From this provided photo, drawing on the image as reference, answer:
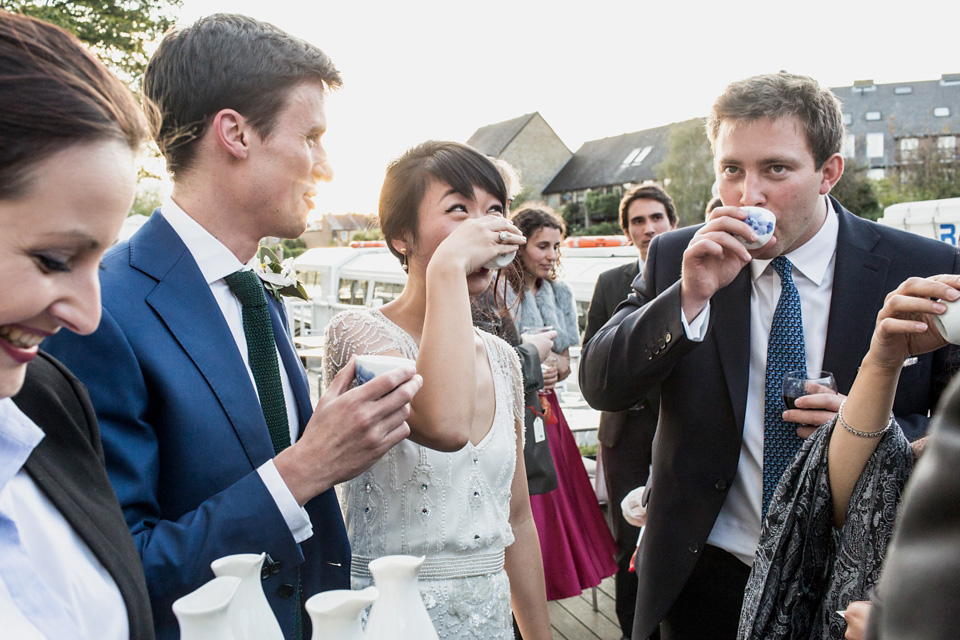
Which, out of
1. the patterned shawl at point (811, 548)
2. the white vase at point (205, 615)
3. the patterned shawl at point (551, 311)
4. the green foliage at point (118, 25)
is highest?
the green foliage at point (118, 25)

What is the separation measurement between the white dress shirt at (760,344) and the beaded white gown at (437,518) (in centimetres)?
76

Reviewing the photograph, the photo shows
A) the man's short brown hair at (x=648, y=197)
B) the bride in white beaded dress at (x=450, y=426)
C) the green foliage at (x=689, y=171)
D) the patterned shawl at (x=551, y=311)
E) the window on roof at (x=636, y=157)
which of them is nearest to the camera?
the bride in white beaded dress at (x=450, y=426)

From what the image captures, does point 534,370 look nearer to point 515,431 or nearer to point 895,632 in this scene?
point 515,431

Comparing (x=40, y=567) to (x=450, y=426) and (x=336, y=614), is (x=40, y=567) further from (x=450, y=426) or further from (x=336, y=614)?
(x=450, y=426)

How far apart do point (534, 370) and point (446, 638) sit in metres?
1.89

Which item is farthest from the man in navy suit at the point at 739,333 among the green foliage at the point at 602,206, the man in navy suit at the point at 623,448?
the green foliage at the point at 602,206

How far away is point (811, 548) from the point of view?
1.72 m

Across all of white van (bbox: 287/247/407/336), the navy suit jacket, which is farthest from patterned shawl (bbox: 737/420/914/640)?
white van (bbox: 287/247/407/336)

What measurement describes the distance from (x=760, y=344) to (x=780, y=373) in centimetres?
13

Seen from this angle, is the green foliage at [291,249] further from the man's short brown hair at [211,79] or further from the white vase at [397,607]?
the white vase at [397,607]

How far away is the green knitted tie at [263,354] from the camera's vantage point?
1.67 meters

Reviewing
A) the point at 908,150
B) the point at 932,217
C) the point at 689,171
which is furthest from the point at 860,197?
the point at 932,217

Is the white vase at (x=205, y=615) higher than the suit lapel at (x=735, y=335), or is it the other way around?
the white vase at (x=205, y=615)

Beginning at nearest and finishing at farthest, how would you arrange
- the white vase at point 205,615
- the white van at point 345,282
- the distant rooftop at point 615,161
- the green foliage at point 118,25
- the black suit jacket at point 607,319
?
the white vase at point 205,615 < the black suit jacket at point 607,319 < the white van at point 345,282 < the green foliage at point 118,25 < the distant rooftop at point 615,161
